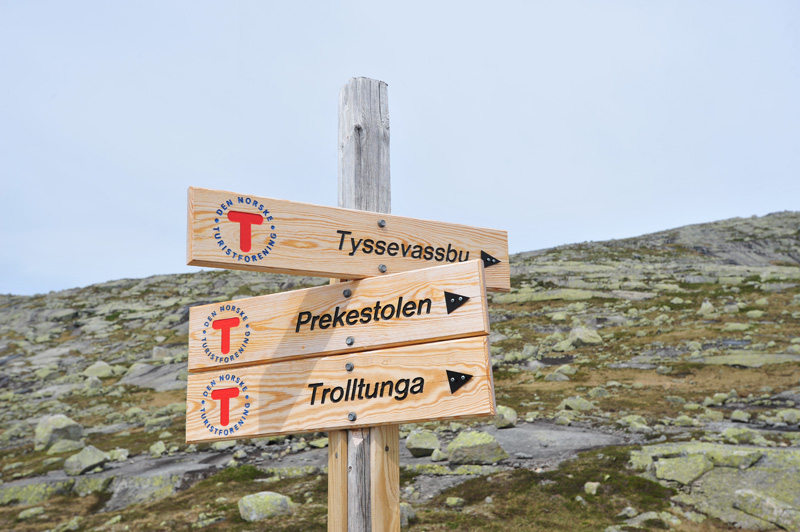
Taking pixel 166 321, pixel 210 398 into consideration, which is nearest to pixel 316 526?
pixel 210 398

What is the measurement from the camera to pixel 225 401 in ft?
12.3

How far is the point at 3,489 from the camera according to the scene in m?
12.5

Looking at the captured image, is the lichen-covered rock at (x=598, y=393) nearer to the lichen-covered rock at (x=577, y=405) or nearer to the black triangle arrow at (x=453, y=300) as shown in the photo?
the lichen-covered rock at (x=577, y=405)

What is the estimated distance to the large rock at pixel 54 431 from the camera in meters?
16.7

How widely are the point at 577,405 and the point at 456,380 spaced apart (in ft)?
37.2

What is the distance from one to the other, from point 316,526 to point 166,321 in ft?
113

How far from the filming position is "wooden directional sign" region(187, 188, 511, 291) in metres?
3.27

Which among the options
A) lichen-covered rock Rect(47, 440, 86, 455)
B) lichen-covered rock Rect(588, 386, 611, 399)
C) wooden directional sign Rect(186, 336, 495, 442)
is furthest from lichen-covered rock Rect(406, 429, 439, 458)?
lichen-covered rock Rect(47, 440, 86, 455)

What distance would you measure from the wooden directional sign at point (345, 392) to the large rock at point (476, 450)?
7.02 meters

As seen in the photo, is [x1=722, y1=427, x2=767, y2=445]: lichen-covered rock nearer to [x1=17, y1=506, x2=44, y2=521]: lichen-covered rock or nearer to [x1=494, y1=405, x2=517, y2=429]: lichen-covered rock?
[x1=494, y1=405, x2=517, y2=429]: lichen-covered rock

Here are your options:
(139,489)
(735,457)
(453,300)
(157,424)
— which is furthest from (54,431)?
(453,300)

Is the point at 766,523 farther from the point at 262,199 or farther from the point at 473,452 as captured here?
the point at 262,199

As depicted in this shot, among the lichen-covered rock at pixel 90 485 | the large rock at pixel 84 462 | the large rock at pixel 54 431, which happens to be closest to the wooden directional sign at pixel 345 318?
the lichen-covered rock at pixel 90 485

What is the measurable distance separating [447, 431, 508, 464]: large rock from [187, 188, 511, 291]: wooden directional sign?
6.68m
